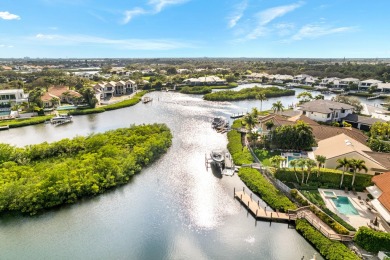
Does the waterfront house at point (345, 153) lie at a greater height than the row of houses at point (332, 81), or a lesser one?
lesser

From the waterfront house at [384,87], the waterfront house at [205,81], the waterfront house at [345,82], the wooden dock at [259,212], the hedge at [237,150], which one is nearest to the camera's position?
the wooden dock at [259,212]

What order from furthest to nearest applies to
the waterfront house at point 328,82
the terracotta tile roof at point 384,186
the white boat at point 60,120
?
1. the waterfront house at point 328,82
2. the white boat at point 60,120
3. the terracotta tile roof at point 384,186

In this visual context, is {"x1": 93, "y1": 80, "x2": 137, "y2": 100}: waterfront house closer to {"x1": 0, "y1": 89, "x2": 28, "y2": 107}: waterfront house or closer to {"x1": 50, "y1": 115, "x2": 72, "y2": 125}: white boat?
{"x1": 0, "y1": 89, "x2": 28, "y2": 107}: waterfront house

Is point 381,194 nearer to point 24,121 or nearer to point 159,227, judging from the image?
point 159,227

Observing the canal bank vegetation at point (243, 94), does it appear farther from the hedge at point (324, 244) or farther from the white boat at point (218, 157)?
the hedge at point (324, 244)

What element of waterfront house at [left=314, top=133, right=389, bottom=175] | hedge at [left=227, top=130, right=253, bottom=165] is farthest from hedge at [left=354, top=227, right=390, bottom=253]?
hedge at [left=227, top=130, right=253, bottom=165]

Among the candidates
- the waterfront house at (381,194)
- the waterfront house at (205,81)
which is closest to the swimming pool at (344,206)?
the waterfront house at (381,194)

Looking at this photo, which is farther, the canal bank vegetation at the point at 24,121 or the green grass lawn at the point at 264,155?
the canal bank vegetation at the point at 24,121
